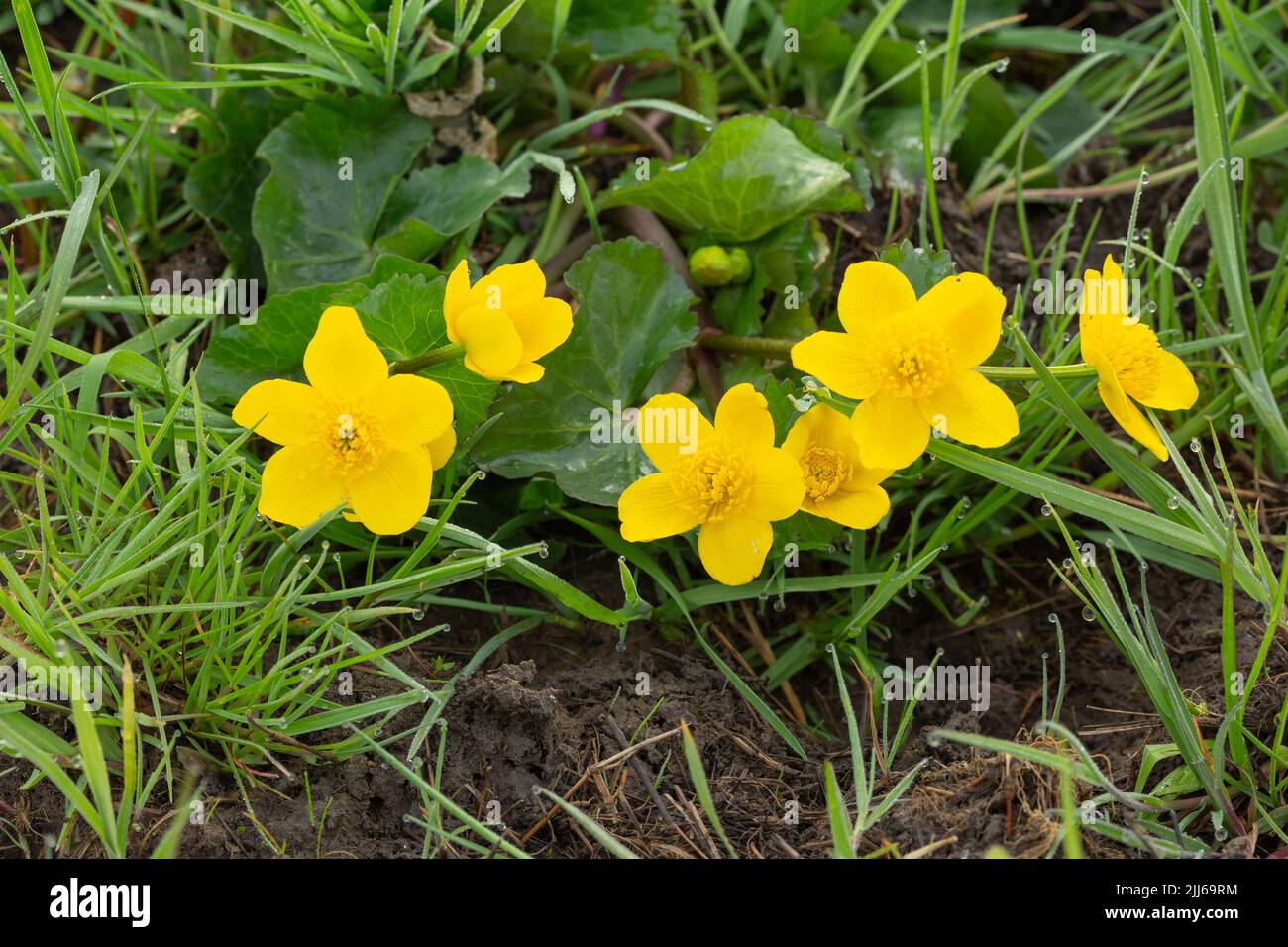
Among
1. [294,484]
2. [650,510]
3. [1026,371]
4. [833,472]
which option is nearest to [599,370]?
[650,510]

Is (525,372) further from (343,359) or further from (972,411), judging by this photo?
(972,411)

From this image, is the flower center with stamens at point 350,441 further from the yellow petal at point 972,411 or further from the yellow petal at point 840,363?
the yellow petal at point 972,411

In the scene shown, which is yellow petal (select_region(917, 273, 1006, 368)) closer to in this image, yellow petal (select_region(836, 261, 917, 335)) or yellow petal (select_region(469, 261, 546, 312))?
yellow petal (select_region(836, 261, 917, 335))

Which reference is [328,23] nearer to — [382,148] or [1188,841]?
[382,148]

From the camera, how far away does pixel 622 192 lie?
2.04 metres

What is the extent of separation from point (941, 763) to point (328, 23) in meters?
1.61

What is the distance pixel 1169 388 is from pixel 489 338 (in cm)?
101

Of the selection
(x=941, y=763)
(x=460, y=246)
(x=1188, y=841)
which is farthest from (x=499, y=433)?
(x=1188, y=841)

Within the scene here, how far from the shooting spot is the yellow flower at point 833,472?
165cm

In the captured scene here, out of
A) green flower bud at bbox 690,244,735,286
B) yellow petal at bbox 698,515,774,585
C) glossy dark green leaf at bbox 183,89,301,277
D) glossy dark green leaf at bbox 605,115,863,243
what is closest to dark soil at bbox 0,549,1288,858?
yellow petal at bbox 698,515,774,585

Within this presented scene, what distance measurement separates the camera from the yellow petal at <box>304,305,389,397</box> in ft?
4.99

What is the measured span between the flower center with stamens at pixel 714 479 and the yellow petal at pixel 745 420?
0.8 inches

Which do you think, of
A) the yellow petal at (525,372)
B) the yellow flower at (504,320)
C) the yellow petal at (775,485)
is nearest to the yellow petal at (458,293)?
the yellow flower at (504,320)

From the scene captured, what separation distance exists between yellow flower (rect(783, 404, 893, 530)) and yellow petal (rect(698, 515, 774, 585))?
0.31 ft
